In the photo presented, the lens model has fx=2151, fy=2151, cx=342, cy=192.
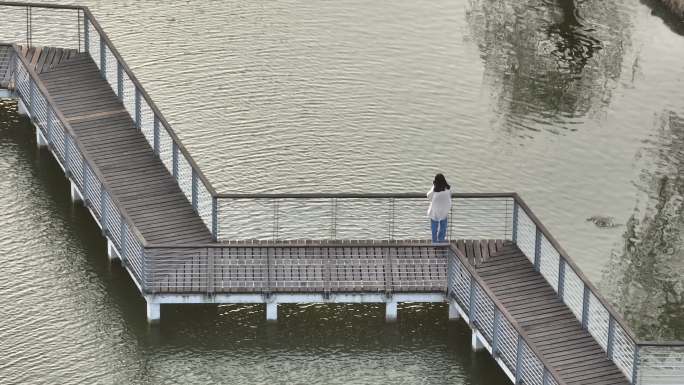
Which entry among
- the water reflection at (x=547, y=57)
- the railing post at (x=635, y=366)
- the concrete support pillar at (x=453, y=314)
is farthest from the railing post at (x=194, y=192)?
the water reflection at (x=547, y=57)

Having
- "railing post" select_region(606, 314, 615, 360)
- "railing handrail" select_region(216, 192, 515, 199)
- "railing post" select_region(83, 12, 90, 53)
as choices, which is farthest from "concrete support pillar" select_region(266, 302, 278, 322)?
"railing post" select_region(83, 12, 90, 53)

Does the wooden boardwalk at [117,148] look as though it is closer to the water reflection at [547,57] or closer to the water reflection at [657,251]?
the water reflection at [657,251]

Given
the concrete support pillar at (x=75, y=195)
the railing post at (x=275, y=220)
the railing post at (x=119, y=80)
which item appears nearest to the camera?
the railing post at (x=275, y=220)

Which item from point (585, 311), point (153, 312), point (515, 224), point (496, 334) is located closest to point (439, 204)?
point (515, 224)

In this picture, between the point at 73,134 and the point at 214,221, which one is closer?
the point at 214,221

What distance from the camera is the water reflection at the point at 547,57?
6384cm

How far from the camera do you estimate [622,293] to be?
54094mm

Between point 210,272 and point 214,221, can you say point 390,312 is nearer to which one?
point 210,272

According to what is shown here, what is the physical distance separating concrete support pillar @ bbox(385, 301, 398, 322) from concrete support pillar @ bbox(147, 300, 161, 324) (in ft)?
17.8

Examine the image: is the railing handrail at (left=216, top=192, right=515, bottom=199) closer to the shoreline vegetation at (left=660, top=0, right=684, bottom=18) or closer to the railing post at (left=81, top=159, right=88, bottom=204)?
the railing post at (left=81, top=159, right=88, bottom=204)

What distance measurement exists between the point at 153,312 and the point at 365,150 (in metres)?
11.4

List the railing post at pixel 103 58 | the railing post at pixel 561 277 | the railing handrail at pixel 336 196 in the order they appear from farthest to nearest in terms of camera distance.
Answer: the railing post at pixel 103 58 < the railing handrail at pixel 336 196 < the railing post at pixel 561 277

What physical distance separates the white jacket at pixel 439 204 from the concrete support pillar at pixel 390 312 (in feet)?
7.56

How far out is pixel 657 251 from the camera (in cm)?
5647
